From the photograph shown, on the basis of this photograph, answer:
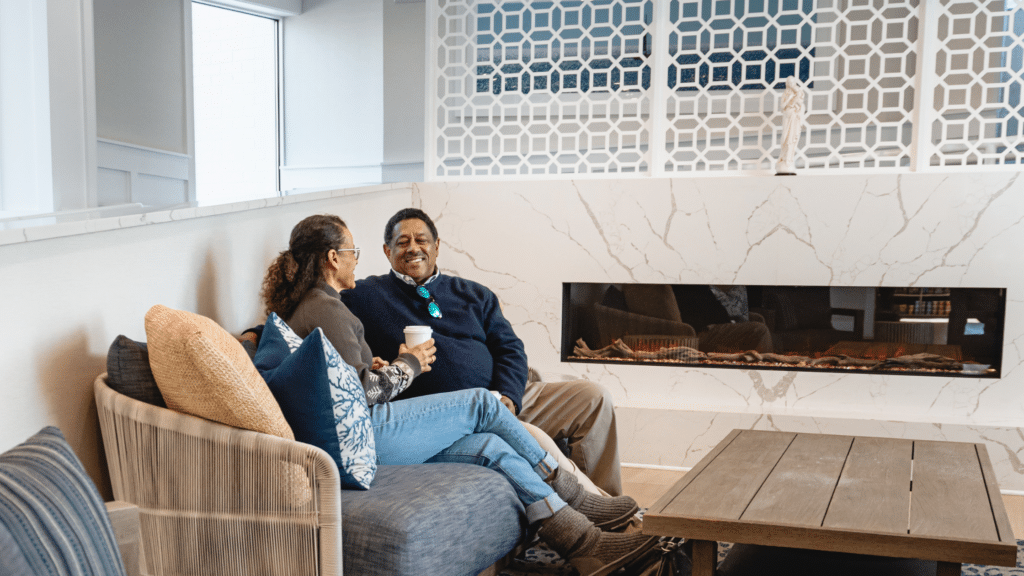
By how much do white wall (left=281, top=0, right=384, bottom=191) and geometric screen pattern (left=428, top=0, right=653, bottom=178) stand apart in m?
0.88

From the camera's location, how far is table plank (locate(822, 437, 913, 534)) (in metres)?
1.89

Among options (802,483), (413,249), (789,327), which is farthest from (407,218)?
(789,327)

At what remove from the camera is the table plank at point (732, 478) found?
2.00 meters

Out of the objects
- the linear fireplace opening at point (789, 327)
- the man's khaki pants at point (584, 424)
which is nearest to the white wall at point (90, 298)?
the man's khaki pants at point (584, 424)

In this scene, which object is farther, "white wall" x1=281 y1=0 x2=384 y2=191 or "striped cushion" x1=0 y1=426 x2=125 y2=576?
"white wall" x1=281 y1=0 x2=384 y2=191

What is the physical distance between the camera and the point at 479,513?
2098mm

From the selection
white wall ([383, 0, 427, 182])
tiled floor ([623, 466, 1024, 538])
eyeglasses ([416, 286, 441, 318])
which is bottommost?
tiled floor ([623, 466, 1024, 538])

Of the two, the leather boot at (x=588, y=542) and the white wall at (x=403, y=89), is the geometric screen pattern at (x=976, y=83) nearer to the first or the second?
the leather boot at (x=588, y=542)

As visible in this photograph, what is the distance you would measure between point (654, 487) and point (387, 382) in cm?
163

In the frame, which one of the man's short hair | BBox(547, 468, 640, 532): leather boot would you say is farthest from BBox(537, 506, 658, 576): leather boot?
the man's short hair

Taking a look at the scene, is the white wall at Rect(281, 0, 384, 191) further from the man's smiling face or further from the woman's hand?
the woman's hand

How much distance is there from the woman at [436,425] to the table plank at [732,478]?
28 cm

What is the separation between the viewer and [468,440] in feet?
7.82

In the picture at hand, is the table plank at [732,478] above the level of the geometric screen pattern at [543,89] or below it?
below
